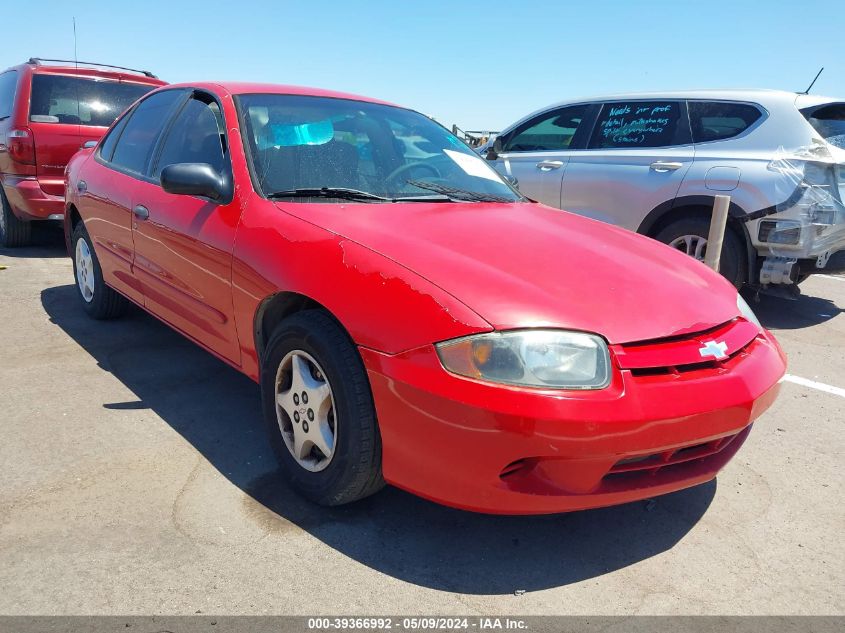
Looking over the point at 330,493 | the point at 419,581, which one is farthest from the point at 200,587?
the point at 419,581

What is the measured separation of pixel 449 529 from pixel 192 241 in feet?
5.49

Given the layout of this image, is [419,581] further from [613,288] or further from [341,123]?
[341,123]

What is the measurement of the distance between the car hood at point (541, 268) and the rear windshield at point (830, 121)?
118 inches

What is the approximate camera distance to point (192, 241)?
3027 millimetres

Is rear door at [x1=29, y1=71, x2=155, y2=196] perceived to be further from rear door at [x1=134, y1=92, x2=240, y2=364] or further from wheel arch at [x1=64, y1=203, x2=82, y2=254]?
rear door at [x1=134, y1=92, x2=240, y2=364]

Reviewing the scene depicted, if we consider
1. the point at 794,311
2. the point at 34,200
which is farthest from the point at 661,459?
the point at 34,200

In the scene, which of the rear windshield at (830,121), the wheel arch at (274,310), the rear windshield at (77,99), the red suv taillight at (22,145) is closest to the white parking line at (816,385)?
the rear windshield at (830,121)

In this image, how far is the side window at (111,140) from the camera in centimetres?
424

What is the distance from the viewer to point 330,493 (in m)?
2.35

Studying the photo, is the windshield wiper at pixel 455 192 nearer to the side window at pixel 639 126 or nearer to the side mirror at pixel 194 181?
the side mirror at pixel 194 181

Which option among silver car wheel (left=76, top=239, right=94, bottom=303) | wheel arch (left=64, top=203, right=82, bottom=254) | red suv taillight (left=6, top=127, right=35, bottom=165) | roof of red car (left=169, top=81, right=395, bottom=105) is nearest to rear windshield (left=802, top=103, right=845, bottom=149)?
roof of red car (left=169, top=81, right=395, bottom=105)

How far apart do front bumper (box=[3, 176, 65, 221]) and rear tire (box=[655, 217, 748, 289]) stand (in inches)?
212

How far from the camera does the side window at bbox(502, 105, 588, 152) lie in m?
6.41

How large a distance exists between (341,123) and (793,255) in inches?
140
